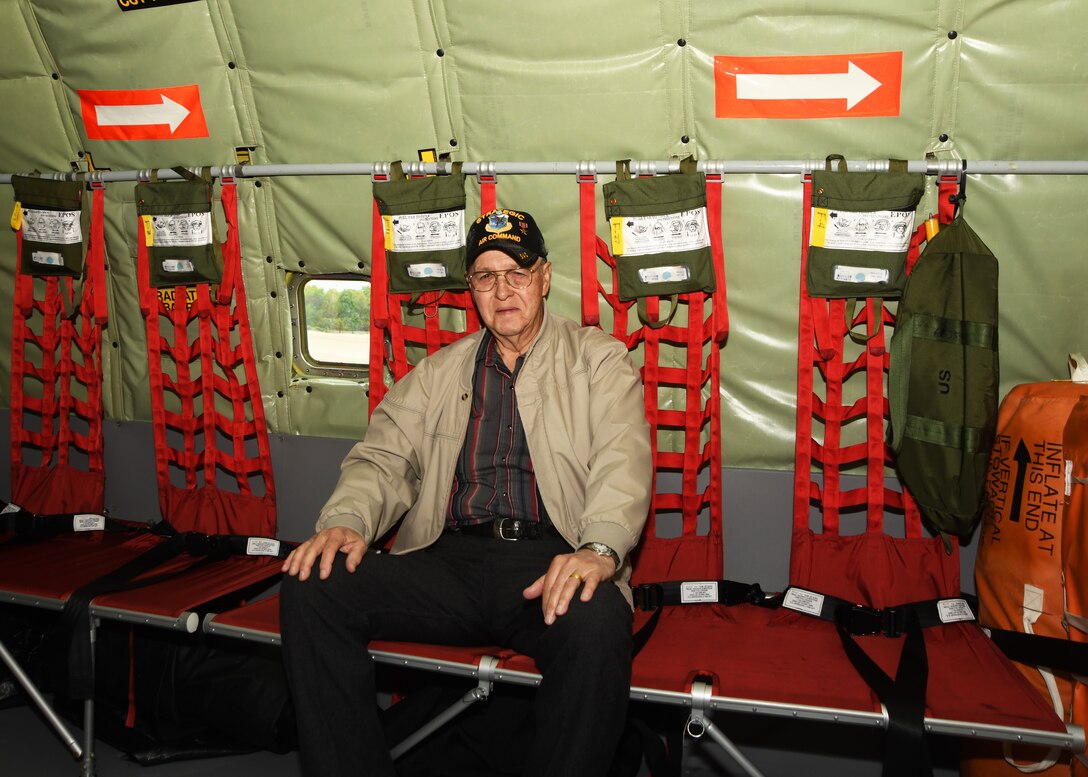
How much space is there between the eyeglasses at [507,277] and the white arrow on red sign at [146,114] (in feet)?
5.57

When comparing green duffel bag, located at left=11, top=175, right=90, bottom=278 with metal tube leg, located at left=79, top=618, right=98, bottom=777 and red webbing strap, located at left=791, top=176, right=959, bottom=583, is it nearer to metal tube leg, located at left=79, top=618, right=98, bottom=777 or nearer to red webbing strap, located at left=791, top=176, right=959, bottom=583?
metal tube leg, located at left=79, top=618, right=98, bottom=777

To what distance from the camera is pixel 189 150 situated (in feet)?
12.3

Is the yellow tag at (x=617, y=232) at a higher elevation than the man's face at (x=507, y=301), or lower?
higher

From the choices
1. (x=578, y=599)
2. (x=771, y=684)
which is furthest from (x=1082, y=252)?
(x=578, y=599)

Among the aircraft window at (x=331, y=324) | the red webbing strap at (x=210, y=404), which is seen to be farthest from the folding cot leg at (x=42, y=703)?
the aircraft window at (x=331, y=324)

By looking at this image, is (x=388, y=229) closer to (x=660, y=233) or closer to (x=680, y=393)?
(x=660, y=233)

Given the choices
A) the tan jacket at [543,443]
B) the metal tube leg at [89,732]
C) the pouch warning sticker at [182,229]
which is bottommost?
the metal tube leg at [89,732]

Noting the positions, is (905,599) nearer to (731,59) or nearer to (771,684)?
(771,684)

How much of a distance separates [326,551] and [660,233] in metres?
1.72

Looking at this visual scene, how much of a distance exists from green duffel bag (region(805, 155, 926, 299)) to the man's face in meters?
1.05

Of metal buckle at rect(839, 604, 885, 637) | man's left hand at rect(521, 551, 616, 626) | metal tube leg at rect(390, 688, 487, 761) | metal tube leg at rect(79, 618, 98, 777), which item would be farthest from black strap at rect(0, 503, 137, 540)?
metal buckle at rect(839, 604, 885, 637)

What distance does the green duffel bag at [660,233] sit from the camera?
312 centimetres

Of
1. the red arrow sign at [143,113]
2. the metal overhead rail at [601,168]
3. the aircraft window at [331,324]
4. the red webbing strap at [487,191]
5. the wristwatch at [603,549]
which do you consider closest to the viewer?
the wristwatch at [603,549]

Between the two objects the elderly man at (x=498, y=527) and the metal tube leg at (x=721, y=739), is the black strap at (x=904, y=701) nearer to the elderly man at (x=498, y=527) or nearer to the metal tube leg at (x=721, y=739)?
the metal tube leg at (x=721, y=739)
